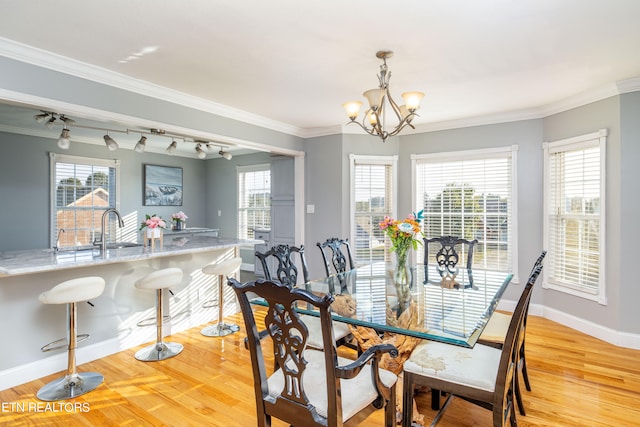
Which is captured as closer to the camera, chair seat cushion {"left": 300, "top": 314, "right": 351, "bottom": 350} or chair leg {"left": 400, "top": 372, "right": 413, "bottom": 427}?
chair leg {"left": 400, "top": 372, "right": 413, "bottom": 427}

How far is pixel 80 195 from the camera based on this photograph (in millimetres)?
5887

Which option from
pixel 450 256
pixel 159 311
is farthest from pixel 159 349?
pixel 450 256

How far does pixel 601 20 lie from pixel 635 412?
2564 millimetres

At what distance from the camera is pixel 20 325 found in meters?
2.73

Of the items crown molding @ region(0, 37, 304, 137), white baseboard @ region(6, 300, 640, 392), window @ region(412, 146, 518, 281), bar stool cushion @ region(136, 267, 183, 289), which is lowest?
white baseboard @ region(6, 300, 640, 392)

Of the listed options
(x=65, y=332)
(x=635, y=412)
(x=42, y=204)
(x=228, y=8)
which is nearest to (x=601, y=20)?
(x=228, y=8)

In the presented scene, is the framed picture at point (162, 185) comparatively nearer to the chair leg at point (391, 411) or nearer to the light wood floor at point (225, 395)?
the light wood floor at point (225, 395)

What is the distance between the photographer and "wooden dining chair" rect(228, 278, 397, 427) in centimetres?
139

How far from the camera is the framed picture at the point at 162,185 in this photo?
6777mm

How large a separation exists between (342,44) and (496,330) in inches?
92.1

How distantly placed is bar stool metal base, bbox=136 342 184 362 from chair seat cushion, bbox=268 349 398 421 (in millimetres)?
1896

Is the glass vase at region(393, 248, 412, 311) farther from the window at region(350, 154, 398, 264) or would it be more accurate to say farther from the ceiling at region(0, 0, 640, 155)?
the window at region(350, 154, 398, 264)

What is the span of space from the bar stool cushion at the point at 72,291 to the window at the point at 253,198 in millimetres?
4248

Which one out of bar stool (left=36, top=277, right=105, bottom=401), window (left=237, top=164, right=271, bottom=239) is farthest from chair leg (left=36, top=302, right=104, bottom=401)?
window (left=237, top=164, right=271, bottom=239)
